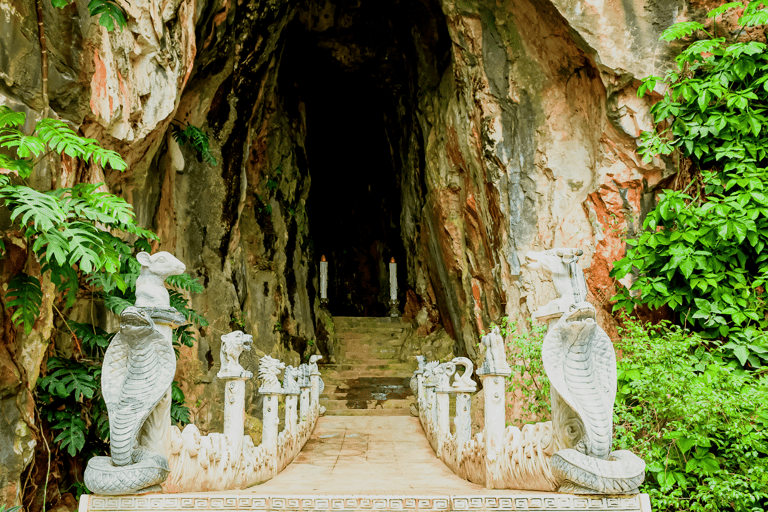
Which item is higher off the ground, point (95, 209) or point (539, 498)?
point (95, 209)

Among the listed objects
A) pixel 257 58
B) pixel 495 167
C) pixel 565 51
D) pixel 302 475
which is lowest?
pixel 302 475

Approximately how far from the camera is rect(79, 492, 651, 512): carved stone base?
324 cm

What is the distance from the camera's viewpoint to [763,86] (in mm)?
5781

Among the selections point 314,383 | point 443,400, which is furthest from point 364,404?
point 443,400

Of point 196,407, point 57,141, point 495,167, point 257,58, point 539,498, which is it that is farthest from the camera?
point 257,58

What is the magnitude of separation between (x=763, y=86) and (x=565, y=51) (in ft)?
9.01

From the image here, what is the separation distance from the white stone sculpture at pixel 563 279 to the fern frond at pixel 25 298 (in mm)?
3303

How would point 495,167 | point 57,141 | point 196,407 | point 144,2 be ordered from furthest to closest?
point 495,167 < point 196,407 < point 144,2 < point 57,141

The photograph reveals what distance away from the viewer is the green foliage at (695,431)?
429cm

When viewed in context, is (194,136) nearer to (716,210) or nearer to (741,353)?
(716,210)

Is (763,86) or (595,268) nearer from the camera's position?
(763,86)

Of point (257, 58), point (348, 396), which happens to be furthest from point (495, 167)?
point (348, 396)

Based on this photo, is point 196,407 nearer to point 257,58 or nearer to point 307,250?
point 257,58

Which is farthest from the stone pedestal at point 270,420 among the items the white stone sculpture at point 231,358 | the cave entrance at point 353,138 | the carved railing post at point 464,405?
the cave entrance at point 353,138
